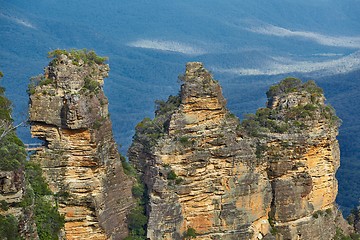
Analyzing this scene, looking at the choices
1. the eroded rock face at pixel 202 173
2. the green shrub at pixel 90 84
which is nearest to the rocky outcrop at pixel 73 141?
the green shrub at pixel 90 84

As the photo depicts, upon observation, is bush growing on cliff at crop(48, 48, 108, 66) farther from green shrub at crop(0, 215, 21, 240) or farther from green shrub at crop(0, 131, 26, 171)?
green shrub at crop(0, 215, 21, 240)

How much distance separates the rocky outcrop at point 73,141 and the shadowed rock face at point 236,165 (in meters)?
2.93

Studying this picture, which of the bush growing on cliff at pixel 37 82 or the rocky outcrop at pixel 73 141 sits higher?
the bush growing on cliff at pixel 37 82

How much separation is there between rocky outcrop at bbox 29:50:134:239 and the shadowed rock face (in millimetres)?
2935

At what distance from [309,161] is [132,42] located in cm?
15672

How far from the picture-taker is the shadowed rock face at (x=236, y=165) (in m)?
30.4

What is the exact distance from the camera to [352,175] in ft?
249

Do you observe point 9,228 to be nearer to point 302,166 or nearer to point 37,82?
point 37,82

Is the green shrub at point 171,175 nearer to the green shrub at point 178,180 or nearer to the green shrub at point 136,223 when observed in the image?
the green shrub at point 178,180

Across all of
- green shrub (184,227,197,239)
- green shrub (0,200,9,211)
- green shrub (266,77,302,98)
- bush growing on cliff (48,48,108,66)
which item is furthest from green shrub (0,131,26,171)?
Result: green shrub (266,77,302,98)

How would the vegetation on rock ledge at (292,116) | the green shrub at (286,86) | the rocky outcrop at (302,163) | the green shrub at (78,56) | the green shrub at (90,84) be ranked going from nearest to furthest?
1. the green shrub at (78,56)
2. the green shrub at (90,84)
3. the rocky outcrop at (302,163)
4. the vegetation on rock ledge at (292,116)
5. the green shrub at (286,86)

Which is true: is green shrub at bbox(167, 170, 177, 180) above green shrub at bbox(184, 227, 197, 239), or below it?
above

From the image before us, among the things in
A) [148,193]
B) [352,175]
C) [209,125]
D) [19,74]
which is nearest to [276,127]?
[209,125]

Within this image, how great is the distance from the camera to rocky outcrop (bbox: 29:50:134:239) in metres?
27.5
